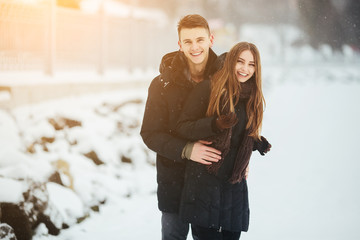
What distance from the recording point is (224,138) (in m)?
2.15

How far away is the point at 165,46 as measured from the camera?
1891 cm

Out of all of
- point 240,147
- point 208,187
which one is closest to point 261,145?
point 240,147

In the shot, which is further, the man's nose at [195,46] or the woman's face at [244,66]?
the man's nose at [195,46]

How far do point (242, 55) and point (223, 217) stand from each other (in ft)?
2.94

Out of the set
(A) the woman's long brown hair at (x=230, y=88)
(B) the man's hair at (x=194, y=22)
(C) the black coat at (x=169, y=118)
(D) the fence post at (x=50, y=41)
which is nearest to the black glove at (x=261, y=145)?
(A) the woman's long brown hair at (x=230, y=88)

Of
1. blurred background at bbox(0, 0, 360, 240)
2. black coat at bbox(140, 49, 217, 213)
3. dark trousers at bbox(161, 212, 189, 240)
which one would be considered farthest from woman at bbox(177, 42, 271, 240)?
blurred background at bbox(0, 0, 360, 240)

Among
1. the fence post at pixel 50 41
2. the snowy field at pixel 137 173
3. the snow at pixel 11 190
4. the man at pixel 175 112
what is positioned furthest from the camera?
the fence post at pixel 50 41

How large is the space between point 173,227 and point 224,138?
740mm

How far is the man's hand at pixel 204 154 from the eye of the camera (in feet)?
6.98

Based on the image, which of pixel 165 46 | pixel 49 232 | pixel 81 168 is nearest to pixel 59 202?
pixel 49 232

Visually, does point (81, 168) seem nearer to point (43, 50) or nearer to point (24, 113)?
point (24, 113)

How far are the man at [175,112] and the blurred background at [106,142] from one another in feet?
6.58

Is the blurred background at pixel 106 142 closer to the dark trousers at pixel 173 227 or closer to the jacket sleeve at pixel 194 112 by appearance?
the dark trousers at pixel 173 227

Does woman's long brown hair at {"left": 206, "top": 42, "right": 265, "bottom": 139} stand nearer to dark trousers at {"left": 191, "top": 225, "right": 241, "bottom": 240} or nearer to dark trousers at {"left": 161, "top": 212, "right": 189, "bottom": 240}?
dark trousers at {"left": 191, "top": 225, "right": 241, "bottom": 240}
